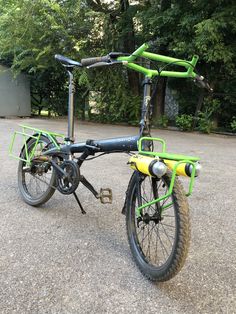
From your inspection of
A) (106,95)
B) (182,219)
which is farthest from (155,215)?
(106,95)

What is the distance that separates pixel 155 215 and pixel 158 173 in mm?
365

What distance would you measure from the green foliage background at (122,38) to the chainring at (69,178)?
6082mm

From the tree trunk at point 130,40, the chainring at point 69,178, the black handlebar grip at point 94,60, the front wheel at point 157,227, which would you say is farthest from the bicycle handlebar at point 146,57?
the tree trunk at point 130,40

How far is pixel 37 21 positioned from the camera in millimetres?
10453

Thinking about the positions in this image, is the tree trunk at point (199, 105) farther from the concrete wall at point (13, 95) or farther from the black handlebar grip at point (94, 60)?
the black handlebar grip at point (94, 60)

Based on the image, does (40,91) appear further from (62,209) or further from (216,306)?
(216,306)

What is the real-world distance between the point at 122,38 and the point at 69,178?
8.53m

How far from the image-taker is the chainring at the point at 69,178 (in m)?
2.88

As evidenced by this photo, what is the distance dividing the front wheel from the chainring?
0.61 m

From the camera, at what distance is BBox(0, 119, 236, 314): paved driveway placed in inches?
76.8

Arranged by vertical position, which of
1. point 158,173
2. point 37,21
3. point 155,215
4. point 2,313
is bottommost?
point 2,313

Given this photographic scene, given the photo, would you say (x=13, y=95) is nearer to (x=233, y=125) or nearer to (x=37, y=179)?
(x=233, y=125)

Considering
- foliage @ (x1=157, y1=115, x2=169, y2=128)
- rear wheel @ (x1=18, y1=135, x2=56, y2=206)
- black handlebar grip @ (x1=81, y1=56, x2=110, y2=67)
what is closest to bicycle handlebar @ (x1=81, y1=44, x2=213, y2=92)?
black handlebar grip @ (x1=81, y1=56, x2=110, y2=67)

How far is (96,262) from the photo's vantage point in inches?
93.7
